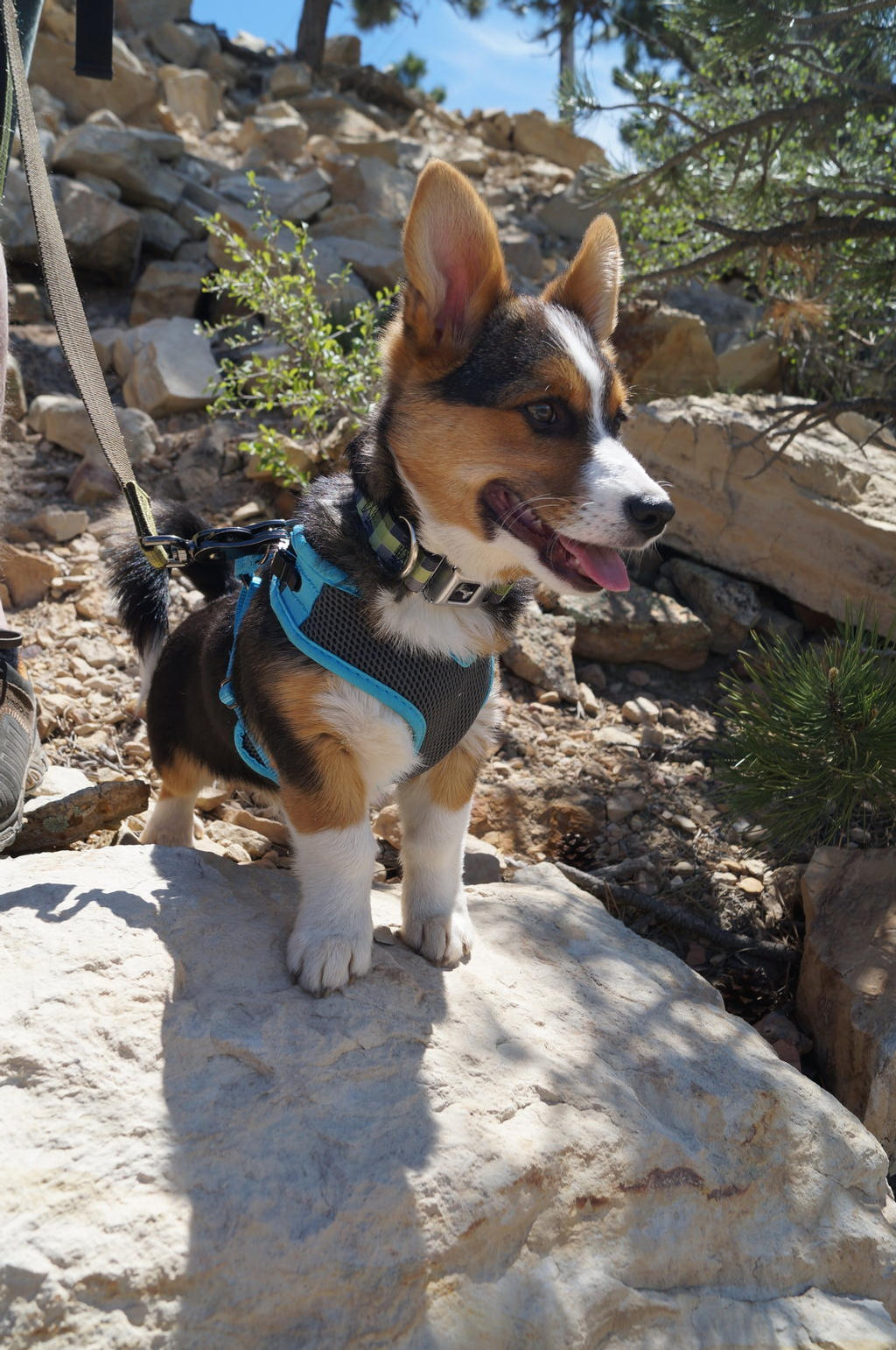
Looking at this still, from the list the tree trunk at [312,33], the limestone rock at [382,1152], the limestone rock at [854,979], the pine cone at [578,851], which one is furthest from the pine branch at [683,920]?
the tree trunk at [312,33]

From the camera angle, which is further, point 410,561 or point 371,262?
point 371,262

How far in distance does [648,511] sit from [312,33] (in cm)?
1781

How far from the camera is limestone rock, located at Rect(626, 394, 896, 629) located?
4926 mm

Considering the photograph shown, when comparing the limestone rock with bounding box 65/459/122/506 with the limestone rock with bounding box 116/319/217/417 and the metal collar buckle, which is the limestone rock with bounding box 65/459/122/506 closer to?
the limestone rock with bounding box 116/319/217/417

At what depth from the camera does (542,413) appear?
7.72 ft

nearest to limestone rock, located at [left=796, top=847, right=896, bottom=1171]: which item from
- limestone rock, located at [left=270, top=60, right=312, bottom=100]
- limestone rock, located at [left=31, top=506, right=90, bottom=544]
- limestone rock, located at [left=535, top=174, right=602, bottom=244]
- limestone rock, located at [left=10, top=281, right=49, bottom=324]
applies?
limestone rock, located at [left=31, top=506, right=90, bottom=544]

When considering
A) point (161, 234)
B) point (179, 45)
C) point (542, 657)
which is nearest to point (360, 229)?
point (161, 234)

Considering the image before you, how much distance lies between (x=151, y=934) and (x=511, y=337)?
1582mm

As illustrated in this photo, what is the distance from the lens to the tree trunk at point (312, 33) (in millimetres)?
16672

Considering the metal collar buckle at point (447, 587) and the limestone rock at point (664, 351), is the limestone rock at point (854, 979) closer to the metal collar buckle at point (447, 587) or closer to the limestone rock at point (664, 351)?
the metal collar buckle at point (447, 587)

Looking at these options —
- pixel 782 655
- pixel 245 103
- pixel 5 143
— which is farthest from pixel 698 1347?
pixel 245 103

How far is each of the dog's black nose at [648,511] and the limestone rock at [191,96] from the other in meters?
12.7

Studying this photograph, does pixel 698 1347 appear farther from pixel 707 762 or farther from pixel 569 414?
pixel 707 762

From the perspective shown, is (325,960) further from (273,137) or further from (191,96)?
(191,96)
